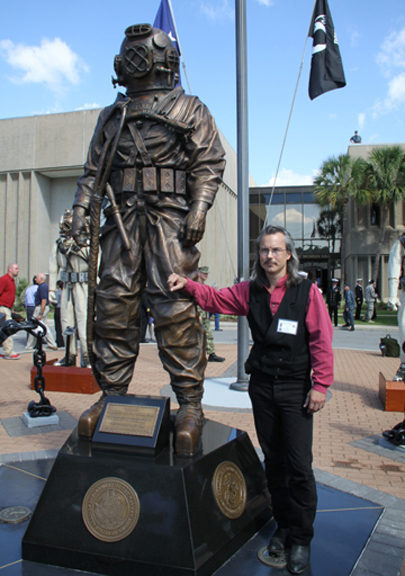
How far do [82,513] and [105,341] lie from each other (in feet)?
3.47

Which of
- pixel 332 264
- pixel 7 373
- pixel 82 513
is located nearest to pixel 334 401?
pixel 82 513

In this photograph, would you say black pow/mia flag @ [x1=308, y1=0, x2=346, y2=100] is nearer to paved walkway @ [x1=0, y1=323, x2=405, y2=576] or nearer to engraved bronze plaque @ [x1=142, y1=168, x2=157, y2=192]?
paved walkway @ [x1=0, y1=323, x2=405, y2=576]

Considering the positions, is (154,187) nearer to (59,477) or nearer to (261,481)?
(59,477)

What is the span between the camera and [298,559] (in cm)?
232

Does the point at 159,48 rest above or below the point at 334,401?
above

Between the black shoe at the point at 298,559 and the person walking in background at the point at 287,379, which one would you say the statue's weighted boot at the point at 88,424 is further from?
the black shoe at the point at 298,559

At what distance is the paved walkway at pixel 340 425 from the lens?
339cm

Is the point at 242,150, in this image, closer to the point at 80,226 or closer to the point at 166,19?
the point at 166,19

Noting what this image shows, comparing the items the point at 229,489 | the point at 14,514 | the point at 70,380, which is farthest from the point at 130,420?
the point at 70,380

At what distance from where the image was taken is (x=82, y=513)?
7.92 ft

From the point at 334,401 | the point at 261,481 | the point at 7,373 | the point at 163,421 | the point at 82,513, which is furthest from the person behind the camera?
the point at 7,373

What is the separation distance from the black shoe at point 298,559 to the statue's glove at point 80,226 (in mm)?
2258

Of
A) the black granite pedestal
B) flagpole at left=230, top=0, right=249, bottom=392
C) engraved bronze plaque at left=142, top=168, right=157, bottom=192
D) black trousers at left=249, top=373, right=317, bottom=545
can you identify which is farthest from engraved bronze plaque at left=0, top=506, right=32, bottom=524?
flagpole at left=230, top=0, right=249, bottom=392

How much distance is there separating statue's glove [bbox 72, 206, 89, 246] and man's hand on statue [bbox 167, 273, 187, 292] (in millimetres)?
804
